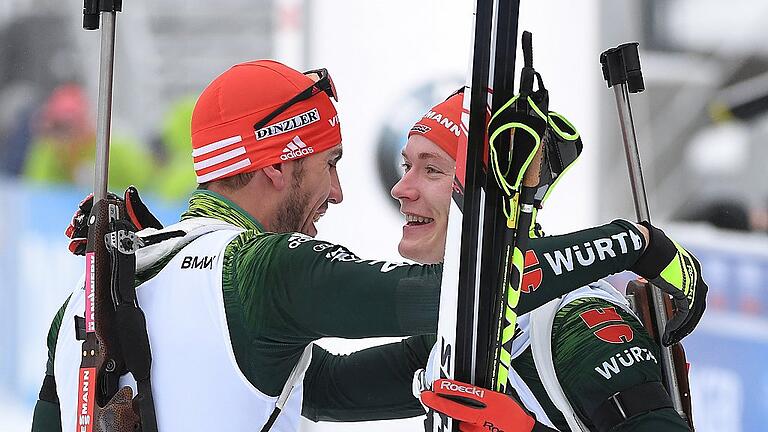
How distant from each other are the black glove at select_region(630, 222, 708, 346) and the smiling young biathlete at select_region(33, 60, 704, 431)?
1.0 inches

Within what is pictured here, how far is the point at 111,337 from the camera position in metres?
1.48

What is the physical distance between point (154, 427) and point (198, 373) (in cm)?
10

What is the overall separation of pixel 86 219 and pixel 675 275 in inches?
33.1

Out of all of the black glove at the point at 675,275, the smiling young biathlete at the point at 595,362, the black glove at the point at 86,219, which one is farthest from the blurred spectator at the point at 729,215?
the black glove at the point at 86,219

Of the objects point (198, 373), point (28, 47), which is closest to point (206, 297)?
point (198, 373)

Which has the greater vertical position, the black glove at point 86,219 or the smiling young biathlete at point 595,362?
the black glove at point 86,219

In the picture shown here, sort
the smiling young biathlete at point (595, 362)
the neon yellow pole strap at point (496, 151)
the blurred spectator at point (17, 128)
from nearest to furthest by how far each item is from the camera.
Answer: the neon yellow pole strap at point (496, 151) < the smiling young biathlete at point (595, 362) < the blurred spectator at point (17, 128)

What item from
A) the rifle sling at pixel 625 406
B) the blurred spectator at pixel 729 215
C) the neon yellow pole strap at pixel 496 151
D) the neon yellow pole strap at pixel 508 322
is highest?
the blurred spectator at pixel 729 215

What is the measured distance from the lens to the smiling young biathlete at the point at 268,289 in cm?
124

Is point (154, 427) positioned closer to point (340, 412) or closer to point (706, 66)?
point (340, 412)

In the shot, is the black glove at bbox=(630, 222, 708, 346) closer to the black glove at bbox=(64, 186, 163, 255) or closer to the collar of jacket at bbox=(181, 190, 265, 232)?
the collar of jacket at bbox=(181, 190, 265, 232)

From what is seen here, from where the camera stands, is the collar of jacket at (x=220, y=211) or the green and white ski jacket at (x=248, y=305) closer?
the green and white ski jacket at (x=248, y=305)

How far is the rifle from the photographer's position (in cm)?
146

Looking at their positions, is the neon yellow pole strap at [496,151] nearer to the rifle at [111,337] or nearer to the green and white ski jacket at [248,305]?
the green and white ski jacket at [248,305]
